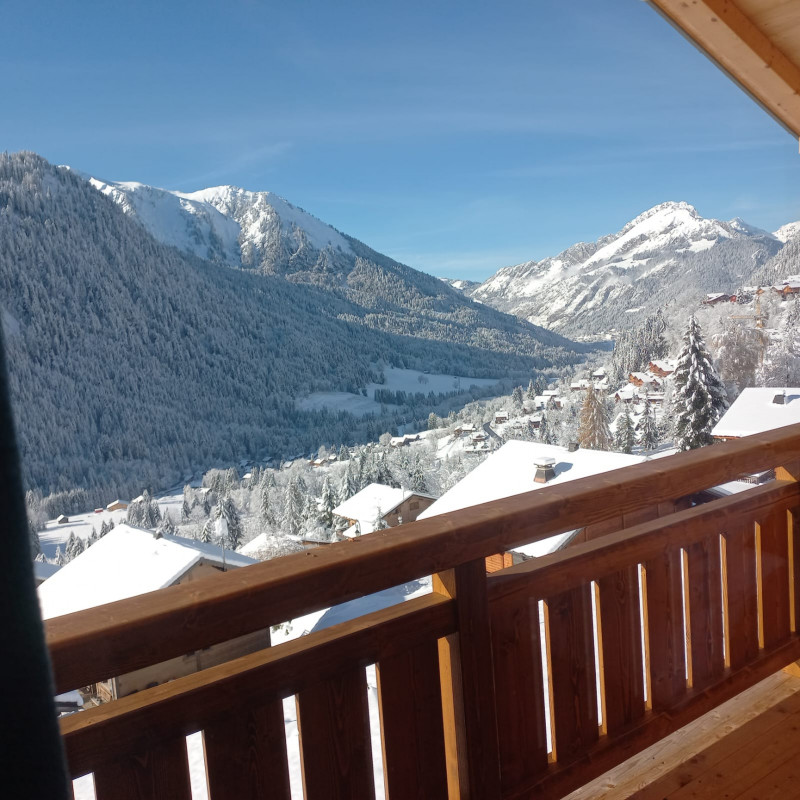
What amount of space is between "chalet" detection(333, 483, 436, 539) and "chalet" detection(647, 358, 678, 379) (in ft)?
46.1

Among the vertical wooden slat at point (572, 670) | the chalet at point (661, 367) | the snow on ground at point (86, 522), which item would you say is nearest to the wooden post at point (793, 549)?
the vertical wooden slat at point (572, 670)

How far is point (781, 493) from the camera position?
59.9 inches

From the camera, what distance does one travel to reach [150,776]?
712mm

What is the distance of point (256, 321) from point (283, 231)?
5198cm

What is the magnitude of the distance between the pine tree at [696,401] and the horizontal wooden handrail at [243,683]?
54.0 feet

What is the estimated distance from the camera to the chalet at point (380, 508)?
531 inches

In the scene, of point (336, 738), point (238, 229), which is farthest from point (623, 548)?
point (238, 229)

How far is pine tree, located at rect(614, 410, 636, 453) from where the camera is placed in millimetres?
22844

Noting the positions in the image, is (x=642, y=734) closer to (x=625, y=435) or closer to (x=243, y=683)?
(x=243, y=683)

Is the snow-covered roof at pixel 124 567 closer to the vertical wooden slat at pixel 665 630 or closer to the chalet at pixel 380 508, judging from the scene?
the chalet at pixel 380 508

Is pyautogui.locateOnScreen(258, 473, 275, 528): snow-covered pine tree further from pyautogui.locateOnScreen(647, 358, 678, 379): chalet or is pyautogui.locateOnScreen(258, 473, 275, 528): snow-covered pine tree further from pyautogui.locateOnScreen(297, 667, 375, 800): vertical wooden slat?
pyautogui.locateOnScreen(297, 667, 375, 800): vertical wooden slat

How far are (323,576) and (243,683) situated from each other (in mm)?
159

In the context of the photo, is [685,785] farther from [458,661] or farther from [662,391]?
[662,391]

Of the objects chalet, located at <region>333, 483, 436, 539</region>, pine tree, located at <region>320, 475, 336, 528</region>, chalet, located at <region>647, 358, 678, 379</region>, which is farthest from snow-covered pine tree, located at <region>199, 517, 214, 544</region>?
chalet, located at <region>647, 358, 678, 379</region>
